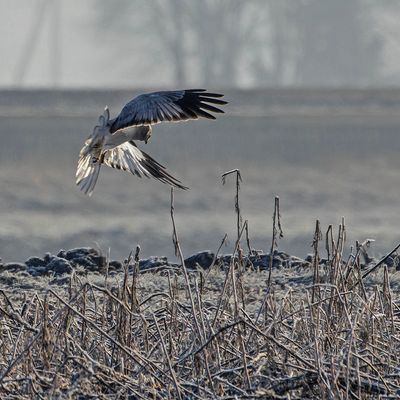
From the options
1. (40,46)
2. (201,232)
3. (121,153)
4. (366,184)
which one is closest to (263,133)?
(366,184)

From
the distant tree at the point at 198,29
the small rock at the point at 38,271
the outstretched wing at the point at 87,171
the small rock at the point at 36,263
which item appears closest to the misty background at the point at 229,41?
the distant tree at the point at 198,29

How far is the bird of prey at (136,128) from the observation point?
27.7 ft

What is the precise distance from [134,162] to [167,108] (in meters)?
1.14

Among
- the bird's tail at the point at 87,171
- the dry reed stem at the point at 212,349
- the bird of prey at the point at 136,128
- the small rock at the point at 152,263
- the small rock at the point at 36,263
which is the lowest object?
the dry reed stem at the point at 212,349

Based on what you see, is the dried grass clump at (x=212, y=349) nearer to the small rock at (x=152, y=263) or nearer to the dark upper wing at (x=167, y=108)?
the dark upper wing at (x=167, y=108)

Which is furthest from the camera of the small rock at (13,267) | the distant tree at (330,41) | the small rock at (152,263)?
the distant tree at (330,41)

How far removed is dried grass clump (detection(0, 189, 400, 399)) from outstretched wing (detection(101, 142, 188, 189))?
220cm

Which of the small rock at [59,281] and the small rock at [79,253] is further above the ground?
the small rock at [79,253]

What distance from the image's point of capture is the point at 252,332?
687 centimetres

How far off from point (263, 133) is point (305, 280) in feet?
37.7

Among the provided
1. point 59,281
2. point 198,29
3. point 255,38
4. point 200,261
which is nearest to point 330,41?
point 255,38

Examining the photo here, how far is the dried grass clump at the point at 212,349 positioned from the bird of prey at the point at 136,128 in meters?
1.44

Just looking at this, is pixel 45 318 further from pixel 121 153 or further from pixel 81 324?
pixel 121 153

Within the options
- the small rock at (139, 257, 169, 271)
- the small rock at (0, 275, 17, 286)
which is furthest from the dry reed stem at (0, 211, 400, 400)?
the small rock at (139, 257, 169, 271)
